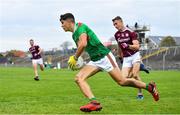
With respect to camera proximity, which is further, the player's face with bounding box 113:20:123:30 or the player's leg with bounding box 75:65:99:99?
the player's face with bounding box 113:20:123:30

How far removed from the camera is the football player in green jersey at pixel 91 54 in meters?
9.69

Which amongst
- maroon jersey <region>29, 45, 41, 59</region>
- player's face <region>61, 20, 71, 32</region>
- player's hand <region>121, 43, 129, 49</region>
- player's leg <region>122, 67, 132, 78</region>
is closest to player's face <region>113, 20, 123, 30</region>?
player's hand <region>121, 43, 129, 49</region>

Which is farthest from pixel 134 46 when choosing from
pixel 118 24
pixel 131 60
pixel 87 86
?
pixel 87 86

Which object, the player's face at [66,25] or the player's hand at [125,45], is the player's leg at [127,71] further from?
the player's face at [66,25]

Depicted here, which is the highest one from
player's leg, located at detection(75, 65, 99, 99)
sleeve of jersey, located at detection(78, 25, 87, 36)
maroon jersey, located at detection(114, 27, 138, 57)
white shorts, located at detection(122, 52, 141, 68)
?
sleeve of jersey, located at detection(78, 25, 87, 36)

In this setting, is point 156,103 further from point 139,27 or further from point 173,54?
point 139,27

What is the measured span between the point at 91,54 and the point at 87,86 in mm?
724

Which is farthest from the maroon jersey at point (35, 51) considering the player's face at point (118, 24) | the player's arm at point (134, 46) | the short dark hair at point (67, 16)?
the short dark hair at point (67, 16)

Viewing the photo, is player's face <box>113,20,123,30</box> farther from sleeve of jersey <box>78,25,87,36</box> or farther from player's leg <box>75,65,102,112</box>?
sleeve of jersey <box>78,25,87,36</box>

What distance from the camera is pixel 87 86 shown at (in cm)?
992

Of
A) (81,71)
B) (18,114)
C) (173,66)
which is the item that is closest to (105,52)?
(81,71)

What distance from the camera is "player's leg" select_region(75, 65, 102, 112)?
968cm

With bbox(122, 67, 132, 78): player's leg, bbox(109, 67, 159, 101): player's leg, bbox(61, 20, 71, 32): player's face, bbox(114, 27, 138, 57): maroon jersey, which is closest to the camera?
bbox(61, 20, 71, 32): player's face

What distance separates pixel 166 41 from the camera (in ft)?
378
